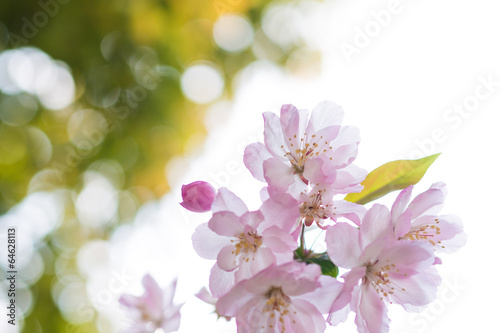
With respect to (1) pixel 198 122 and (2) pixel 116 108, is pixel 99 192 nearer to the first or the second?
(2) pixel 116 108

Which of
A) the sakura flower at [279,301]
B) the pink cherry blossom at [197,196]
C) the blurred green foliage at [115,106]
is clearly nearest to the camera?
the sakura flower at [279,301]

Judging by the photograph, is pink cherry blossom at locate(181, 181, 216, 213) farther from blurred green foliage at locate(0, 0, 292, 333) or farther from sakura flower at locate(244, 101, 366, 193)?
blurred green foliage at locate(0, 0, 292, 333)

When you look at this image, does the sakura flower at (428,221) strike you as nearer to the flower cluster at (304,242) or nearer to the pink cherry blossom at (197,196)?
the flower cluster at (304,242)

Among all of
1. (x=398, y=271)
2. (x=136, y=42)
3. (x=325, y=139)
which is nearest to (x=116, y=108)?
(x=136, y=42)

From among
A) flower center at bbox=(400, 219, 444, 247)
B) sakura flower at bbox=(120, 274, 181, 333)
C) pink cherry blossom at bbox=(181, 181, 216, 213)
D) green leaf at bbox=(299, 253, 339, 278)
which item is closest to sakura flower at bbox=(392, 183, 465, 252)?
flower center at bbox=(400, 219, 444, 247)

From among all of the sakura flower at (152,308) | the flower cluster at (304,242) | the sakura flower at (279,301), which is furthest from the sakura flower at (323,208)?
the sakura flower at (152,308)

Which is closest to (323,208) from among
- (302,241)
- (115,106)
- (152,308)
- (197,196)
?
(302,241)
